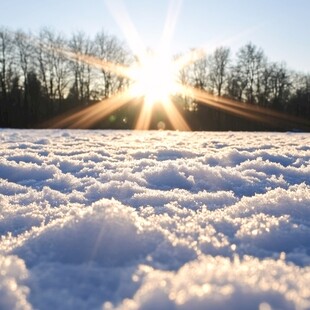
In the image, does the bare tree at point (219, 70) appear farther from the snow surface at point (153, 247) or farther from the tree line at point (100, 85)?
the snow surface at point (153, 247)

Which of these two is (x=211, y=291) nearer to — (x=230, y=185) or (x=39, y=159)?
(x=230, y=185)

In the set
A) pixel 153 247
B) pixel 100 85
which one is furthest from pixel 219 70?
pixel 153 247

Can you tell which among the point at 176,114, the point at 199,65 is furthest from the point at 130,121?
the point at 199,65

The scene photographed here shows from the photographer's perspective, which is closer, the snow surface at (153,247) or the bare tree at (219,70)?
the snow surface at (153,247)

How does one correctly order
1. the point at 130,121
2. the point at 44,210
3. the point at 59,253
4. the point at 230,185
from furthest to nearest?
the point at 130,121, the point at 230,185, the point at 44,210, the point at 59,253

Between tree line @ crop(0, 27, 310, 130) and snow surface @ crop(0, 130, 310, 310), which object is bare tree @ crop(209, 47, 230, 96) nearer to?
tree line @ crop(0, 27, 310, 130)

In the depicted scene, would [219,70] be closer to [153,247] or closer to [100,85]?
[100,85]

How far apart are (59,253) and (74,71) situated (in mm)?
34854

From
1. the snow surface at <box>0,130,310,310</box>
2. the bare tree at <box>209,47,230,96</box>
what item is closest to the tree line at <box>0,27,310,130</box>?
the bare tree at <box>209,47,230,96</box>

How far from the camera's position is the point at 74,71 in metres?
34.5

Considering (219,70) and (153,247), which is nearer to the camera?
(153,247)

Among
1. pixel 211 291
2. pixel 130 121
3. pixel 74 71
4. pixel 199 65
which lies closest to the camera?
pixel 211 291

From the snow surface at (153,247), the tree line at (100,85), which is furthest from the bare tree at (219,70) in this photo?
the snow surface at (153,247)

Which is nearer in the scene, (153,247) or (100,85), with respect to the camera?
(153,247)
